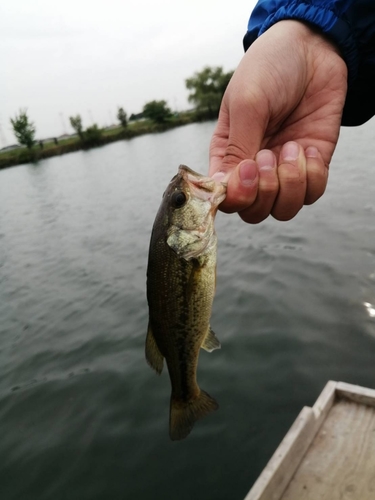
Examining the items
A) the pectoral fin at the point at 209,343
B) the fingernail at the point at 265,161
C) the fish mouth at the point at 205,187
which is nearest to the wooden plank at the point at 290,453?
the pectoral fin at the point at 209,343

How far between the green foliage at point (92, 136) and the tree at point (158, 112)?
657 inches

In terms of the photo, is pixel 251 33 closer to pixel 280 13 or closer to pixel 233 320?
pixel 280 13

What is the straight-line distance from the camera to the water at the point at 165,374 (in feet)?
16.4

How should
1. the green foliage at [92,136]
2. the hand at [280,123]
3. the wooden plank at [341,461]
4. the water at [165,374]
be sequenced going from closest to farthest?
the hand at [280,123] → the wooden plank at [341,461] → the water at [165,374] → the green foliage at [92,136]

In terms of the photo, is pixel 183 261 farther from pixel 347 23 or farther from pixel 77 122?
pixel 77 122

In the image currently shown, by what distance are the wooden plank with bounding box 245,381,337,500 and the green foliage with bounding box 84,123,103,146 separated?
83579mm

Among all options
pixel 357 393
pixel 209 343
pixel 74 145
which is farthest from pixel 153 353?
pixel 74 145

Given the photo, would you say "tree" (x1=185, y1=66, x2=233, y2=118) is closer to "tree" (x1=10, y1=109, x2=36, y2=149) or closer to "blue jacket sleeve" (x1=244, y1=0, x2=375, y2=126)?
"tree" (x1=10, y1=109, x2=36, y2=149)

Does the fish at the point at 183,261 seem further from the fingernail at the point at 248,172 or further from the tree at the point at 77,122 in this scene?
the tree at the point at 77,122

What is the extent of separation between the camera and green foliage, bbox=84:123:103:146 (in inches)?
3253

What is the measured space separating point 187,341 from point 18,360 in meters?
6.30

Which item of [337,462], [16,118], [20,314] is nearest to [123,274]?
[20,314]

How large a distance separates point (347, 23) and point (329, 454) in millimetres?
3671

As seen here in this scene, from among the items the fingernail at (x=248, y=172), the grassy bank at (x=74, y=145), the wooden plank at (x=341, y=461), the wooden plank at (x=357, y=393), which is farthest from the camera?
the grassy bank at (x=74, y=145)
